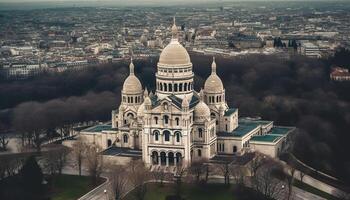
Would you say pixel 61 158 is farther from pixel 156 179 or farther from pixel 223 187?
pixel 223 187

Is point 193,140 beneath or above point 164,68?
beneath

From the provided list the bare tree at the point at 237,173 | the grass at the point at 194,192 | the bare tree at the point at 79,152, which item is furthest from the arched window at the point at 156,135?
the bare tree at the point at 237,173

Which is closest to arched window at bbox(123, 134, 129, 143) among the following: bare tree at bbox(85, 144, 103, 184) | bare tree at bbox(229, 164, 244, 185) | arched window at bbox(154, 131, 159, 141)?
bare tree at bbox(85, 144, 103, 184)

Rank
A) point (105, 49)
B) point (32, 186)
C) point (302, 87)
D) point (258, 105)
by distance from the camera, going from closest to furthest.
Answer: point (32, 186)
point (258, 105)
point (302, 87)
point (105, 49)

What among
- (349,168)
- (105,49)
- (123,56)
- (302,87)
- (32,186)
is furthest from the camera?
(105,49)

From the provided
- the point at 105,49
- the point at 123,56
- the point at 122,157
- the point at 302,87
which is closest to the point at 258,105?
the point at 302,87

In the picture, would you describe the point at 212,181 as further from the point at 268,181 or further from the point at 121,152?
the point at 121,152
